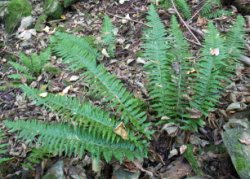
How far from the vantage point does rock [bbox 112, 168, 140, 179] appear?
9.60ft

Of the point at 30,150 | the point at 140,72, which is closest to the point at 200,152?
the point at 140,72

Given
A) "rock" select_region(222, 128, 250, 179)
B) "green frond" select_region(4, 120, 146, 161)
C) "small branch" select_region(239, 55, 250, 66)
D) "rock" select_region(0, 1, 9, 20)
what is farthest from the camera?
"rock" select_region(0, 1, 9, 20)

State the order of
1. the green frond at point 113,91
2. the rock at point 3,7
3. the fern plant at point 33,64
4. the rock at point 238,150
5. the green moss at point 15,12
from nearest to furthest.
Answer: the rock at point 238,150
the green frond at point 113,91
the fern plant at point 33,64
the green moss at point 15,12
the rock at point 3,7

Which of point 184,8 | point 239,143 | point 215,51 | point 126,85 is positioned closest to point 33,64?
point 126,85

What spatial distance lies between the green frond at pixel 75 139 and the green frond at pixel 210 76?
2.27 feet

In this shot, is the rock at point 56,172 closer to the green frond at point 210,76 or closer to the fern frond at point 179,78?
the fern frond at point 179,78

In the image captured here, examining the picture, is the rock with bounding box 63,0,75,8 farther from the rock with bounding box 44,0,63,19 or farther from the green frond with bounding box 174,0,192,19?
the green frond with bounding box 174,0,192,19

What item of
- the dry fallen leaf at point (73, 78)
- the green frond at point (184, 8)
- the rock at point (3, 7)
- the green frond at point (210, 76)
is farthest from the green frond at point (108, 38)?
the rock at point (3, 7)

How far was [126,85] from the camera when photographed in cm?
386

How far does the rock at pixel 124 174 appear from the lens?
2926 mm

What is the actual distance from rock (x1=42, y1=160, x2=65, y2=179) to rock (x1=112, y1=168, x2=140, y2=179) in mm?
469

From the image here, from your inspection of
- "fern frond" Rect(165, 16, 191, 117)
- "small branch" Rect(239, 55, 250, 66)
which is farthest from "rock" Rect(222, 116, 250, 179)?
"small branch" Rect(239, 55, 250, 66)

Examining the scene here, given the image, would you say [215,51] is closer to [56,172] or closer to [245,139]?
[245,139]

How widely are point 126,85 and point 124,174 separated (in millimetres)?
1186
